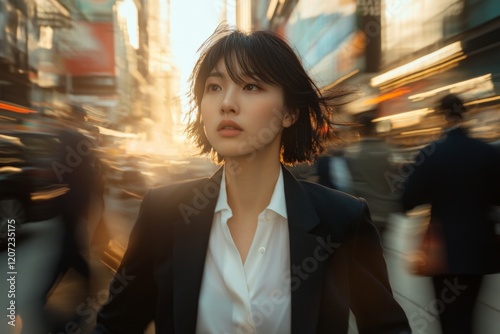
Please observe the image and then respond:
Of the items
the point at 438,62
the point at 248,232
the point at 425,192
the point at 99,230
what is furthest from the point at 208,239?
the point at 438,62

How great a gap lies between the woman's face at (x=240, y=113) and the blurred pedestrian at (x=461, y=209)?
1.88m

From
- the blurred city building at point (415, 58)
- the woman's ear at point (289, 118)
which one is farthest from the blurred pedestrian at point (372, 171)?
the woman's ear at point (289, 118)

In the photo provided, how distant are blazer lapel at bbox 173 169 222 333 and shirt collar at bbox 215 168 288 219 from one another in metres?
0.02

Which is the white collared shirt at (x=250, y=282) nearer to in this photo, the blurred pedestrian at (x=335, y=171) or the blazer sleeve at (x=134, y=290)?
the blazer sleeve at (x=134, y=290)

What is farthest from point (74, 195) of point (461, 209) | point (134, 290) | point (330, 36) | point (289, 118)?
point (330, 36)

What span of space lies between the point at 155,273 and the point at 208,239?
19cm

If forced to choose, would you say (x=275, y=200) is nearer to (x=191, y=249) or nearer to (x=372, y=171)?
(x=191, y=249)

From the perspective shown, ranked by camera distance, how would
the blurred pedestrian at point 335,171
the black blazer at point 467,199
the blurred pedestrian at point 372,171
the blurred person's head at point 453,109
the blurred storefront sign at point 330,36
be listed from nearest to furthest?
the black blazer at point 467,199 < the blurred person's head at point 453,109 < the blurred pedestrian at point 372,171 < the blurred pedestrian at point 335,171 < the blurred storefront sign at point 330,36

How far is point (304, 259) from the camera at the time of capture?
59.2 inches

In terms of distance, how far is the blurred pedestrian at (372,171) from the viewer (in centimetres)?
474

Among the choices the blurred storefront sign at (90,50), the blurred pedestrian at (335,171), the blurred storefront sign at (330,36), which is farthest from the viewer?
the blurred storefront sign at (90,50)

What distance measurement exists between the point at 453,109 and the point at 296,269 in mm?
2147

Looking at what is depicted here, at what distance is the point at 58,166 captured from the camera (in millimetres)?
3836

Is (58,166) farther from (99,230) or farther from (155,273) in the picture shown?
(155,273)
